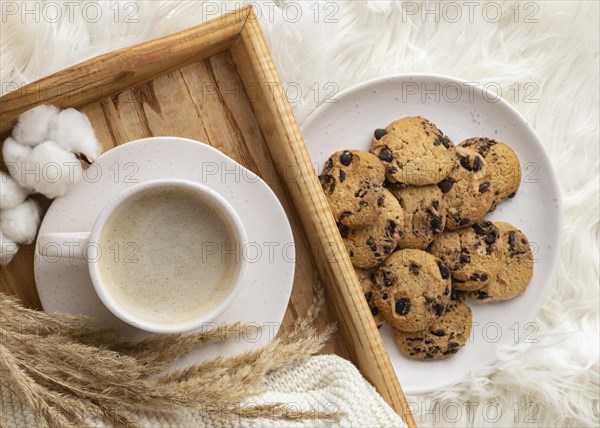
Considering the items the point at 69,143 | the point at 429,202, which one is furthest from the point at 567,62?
the point at 69,143

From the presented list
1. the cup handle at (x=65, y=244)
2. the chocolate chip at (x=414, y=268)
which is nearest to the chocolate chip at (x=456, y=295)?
the chocolate chip at (x=414, y=268)

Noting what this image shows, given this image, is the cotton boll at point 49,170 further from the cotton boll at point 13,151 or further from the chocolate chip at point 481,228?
the chocolate chip at point 481,228

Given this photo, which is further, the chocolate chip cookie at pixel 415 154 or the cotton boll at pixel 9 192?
the chocolate chip cookie at pixel 415 154

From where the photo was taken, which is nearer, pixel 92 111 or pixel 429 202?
pixel 92 111

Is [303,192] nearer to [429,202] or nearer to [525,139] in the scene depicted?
[429,202]

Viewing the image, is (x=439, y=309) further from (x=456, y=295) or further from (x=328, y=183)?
(x=328, y=183)

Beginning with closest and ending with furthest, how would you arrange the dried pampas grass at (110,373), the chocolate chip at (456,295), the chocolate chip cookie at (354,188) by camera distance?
the dried pampas grass at (110,373)
the chocolate chip cookie at (354,188)
the chocolate chip at (456,295)
